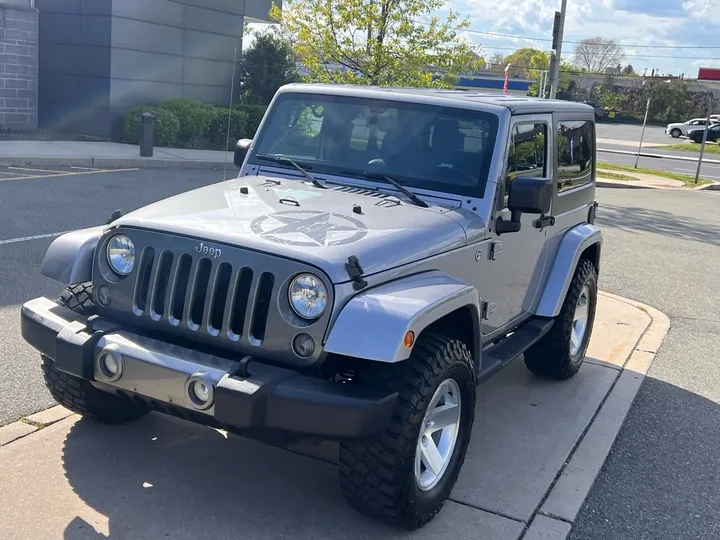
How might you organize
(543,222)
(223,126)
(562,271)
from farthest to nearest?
(223,126) < (562,271) < (543,222)

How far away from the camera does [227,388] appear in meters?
3.06

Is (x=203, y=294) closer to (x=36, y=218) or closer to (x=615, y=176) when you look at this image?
(x=36, y=218)

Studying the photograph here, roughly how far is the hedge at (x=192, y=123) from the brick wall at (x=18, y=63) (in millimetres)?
2373

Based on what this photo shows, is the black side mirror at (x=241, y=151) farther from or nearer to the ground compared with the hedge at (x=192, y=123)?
farther from the ground

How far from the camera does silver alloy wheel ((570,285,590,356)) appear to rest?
19.1 ft

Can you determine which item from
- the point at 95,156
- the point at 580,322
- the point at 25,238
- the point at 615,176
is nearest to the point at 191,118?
the point at 95,156

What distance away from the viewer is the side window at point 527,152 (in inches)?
178

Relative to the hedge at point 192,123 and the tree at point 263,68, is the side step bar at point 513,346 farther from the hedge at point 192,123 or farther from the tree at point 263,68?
the tree at point 263,68

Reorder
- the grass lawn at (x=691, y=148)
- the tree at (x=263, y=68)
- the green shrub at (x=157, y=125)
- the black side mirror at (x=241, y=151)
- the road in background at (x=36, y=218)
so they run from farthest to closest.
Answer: the grass lawn at (x=691, y=148) → the tree at (x=263, y=68) → the green shrub at (x=157, y=125) → the black side mirror at (x=241, y=151) → the road in background at (x=36, y=218)

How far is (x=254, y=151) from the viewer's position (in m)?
4.94

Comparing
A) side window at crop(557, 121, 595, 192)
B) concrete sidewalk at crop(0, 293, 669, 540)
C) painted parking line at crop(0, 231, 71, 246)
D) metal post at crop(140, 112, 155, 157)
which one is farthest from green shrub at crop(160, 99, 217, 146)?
concrete sidewalk at crop(0, 293, 669, 540)

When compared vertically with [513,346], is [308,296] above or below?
above

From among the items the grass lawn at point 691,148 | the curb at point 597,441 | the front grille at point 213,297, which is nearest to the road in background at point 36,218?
the front grille at point 213,297

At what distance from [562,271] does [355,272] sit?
2456 millimetres
